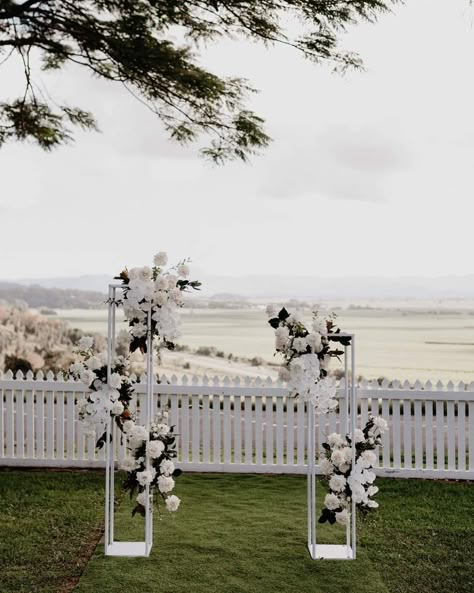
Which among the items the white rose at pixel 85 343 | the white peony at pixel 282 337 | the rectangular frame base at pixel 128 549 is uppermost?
the white peony at pixel 282 337

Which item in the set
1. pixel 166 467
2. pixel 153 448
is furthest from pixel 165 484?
pixel 153 448

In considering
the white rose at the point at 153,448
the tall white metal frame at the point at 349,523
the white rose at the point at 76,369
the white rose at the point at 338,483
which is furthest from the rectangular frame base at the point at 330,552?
the white rose at the point at 76,369

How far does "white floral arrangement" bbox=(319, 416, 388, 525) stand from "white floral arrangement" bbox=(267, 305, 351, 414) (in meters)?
0.37

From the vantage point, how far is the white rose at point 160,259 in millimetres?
4371

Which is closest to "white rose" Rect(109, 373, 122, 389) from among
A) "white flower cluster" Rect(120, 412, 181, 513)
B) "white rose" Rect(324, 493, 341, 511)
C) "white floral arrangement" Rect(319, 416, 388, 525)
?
"white flower cluster" Rect(120, 412, 181, 513)

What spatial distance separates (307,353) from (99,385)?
4.61 ft

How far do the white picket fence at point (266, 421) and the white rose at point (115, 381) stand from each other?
2.52m

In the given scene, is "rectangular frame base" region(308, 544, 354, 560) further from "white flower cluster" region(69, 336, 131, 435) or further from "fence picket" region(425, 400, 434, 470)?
"fence picket" region(425, 400, 434, 470)

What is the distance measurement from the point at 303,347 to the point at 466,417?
3.80 m

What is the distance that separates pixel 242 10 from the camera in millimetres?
7672

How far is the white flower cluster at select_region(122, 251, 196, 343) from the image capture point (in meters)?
4.32

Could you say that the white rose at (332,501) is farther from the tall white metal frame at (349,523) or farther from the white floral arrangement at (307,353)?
the white floral arrangement at (307,353)

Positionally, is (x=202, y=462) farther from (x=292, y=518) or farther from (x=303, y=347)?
(x=303, y=347)

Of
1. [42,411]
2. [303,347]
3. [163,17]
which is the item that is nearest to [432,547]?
[303,347]
